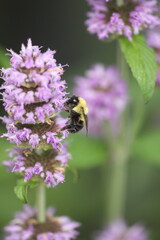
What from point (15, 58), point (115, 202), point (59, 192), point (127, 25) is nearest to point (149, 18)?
point (127, 25)

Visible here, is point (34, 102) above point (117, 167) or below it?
below

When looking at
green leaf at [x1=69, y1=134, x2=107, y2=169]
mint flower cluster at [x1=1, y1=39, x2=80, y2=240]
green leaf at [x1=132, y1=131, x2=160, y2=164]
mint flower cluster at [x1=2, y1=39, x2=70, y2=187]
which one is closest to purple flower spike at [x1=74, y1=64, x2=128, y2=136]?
green leaf at [x1=69, y1=134, x2=107, y2=169]

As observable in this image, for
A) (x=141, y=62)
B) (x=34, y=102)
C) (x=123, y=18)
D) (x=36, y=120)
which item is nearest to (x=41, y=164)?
(x=36, y=120)

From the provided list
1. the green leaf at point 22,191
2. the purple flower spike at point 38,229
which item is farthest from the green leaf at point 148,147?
the green leaf at point 22,191

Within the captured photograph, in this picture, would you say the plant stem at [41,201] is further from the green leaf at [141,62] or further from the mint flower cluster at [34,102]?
the green leaf at [141,62]

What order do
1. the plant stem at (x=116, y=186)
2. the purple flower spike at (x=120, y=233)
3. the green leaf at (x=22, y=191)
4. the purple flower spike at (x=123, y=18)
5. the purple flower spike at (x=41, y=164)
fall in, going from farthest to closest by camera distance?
the plant stem at (x=116, y=186)
the purple flower spike at (x=120, y=233)
the purple flower spike at (x=123, y=18)
the purple flower spike at (x=41, y=164)
the green leaf at (x=22, y=191)

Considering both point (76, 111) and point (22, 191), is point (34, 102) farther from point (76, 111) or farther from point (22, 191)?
point (76, 111)

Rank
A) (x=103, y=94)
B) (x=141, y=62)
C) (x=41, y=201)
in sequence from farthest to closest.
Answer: (x=103, y=94) → (x=141, y=62) → (x=41, y=201)

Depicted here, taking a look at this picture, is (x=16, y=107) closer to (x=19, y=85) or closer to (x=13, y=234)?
(x=19, y=85)
